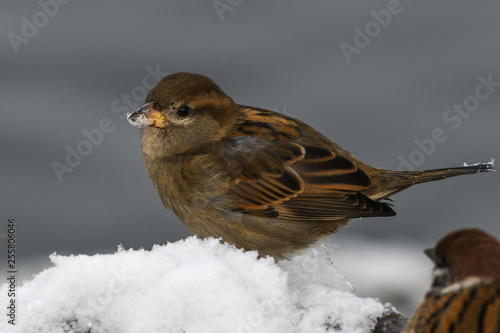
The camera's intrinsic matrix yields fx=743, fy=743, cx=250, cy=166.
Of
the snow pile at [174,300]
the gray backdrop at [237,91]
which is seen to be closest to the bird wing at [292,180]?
the snow pile at [174,300]

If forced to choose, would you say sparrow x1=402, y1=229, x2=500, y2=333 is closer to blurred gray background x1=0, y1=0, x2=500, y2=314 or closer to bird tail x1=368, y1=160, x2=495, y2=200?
bird tail x1=368, y1=160, x2=495, y2=200

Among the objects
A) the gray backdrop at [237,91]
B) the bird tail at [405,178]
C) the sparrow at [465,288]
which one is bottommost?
the sparrow at [465,288]

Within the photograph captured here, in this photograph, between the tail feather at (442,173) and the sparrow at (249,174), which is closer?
the sparrow at (249,174)

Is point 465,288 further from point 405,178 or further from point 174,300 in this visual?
point 405,178

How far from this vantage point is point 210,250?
155 inches

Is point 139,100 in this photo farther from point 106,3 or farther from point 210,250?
point 210,250

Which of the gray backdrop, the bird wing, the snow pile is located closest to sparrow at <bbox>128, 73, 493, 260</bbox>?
the bird wing

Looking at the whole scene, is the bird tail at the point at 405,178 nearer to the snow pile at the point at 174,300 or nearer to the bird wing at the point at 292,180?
the bird wing at the point at 292,180

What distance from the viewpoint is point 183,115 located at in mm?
5418

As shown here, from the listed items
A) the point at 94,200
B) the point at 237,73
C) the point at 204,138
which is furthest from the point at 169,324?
the point at 237,73

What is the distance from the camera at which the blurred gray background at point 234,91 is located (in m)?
10.1

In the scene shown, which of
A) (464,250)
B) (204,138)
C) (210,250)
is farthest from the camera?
(204,138)

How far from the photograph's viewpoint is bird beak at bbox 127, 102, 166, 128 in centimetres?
520

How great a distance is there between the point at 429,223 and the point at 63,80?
5760 millimetres
